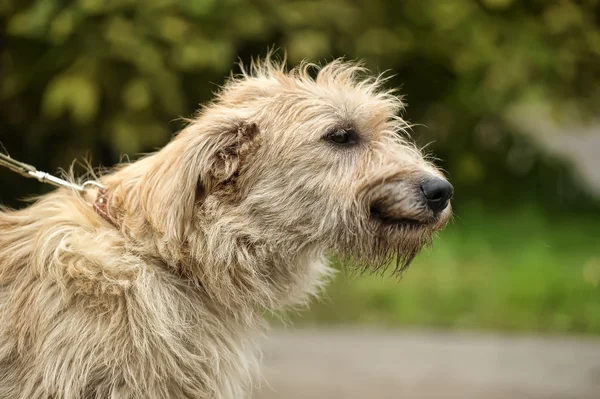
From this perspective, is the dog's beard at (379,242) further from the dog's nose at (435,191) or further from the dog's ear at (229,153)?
the dog's ear at (229,153)

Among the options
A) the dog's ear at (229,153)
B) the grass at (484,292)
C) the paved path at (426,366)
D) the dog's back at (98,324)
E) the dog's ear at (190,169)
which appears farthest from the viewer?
the grass at (484,292)

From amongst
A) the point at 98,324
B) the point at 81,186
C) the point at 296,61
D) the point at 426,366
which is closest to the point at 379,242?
the point at 98,324

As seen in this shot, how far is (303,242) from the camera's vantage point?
12.9 feet

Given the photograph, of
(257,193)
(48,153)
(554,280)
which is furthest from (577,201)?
Result: (257,193)

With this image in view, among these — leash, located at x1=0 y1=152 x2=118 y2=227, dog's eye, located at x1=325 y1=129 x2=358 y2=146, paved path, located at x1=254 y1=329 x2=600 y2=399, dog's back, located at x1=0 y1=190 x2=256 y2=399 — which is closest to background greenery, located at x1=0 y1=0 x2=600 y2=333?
paved path, located at x1=254 y1=329 x2=600 y2=399

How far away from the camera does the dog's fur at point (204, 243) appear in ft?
11.4

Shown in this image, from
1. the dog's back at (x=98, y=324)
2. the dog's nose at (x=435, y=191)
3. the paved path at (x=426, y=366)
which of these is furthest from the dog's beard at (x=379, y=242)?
the paved path at (x=426, y=366)

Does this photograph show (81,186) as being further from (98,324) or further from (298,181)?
(298,181)

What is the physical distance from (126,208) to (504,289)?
226 inches

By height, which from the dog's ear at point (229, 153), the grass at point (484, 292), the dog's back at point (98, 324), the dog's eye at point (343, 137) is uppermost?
the grass at point (484, 292)

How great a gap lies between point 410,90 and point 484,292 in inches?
160

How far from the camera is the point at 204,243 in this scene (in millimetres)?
3734

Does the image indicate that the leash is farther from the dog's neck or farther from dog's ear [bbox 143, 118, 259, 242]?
dog's ear [bbox 143, 118, 259, 242]

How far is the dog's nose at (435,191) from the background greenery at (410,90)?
9.58 feet
